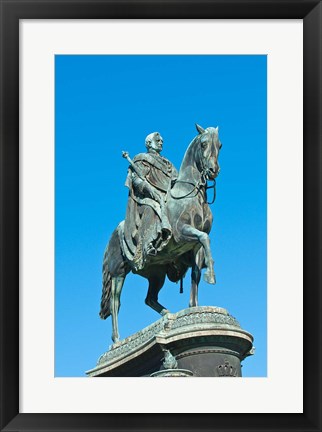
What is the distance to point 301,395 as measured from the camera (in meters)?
17.1

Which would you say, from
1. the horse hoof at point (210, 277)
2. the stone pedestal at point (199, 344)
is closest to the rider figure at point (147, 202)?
the horse hoof at point (210, 277)

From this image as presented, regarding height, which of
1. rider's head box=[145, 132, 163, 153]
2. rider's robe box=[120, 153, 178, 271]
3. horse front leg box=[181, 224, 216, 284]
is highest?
rider's head box=[145, 132, 163, 153]

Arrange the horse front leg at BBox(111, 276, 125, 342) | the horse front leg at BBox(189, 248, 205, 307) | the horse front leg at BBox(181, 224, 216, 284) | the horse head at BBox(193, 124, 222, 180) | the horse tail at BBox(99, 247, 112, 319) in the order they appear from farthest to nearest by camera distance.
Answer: the horse tail at BBox(99, 247, 112, 319) < the horse front leg at BBox(111, 276, 125, 342) < the horse front leg at BBox(189, 248, 205, 307) < the horse head at BBox(193, 124, 222, 180) < the horse front leg at BBox(181, 224, 216, 284)

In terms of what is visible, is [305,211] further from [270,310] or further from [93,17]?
[93,17]

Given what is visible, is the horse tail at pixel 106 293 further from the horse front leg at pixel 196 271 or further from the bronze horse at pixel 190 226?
the horse front leg at pixel 196 271

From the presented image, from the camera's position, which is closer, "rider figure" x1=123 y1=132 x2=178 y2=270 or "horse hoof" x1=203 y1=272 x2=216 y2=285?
"horse hoof" x1=203 y1=272 x2=216 y2=285

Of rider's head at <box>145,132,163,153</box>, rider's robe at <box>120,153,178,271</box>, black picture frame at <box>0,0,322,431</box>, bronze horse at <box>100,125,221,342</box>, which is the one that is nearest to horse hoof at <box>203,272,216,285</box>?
bronze horse at <box>100,125,221,342</box>

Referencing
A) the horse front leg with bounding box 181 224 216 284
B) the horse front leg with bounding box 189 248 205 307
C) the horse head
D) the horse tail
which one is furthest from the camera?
the horse tail

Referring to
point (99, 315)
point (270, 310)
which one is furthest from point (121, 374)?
point (270, 310)

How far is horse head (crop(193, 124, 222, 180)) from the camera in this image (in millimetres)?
29234

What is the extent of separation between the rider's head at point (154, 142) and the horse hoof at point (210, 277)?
4.35 m

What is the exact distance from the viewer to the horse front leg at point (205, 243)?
94.4ft

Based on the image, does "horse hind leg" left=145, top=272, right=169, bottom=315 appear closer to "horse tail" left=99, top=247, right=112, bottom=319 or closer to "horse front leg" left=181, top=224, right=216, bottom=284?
"horse tail" left=99, top=247, right=112, bottom=319

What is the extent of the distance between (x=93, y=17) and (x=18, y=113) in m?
1.54
